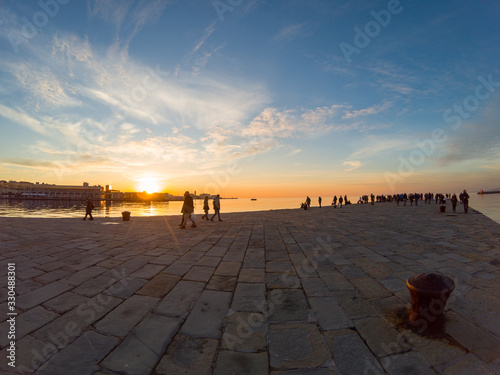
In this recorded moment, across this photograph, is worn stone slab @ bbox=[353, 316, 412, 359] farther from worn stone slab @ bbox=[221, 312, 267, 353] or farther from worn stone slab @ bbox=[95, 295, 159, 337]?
worn stone slab @ bbox=[95, 295, 159, 337]

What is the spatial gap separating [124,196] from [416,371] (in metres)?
197

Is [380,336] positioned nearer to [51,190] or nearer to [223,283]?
[223,283]

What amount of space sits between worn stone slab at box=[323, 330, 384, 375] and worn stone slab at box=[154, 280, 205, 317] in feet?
6.23

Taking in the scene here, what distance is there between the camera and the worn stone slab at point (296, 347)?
2.10 metres

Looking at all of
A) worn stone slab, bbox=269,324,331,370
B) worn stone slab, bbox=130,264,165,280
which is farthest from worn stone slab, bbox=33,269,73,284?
worn stone slab, bbox=269,324,331,370

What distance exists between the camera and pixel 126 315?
2.91 meters

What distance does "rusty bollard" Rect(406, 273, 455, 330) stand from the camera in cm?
242

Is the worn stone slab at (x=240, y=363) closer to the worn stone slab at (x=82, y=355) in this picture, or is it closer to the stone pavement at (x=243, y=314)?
the stone pavement at (x=243, y=314)

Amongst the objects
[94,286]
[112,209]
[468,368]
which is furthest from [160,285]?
[112,209]

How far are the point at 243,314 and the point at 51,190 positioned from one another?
19463 centimetres

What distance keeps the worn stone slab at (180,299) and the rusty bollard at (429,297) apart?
2.89 metres

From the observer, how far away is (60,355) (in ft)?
7.18

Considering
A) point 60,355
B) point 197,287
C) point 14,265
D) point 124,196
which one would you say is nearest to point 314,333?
point 197,287

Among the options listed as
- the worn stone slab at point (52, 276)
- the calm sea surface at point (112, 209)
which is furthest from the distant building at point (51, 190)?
the worn stone slab at point (52, 276)
